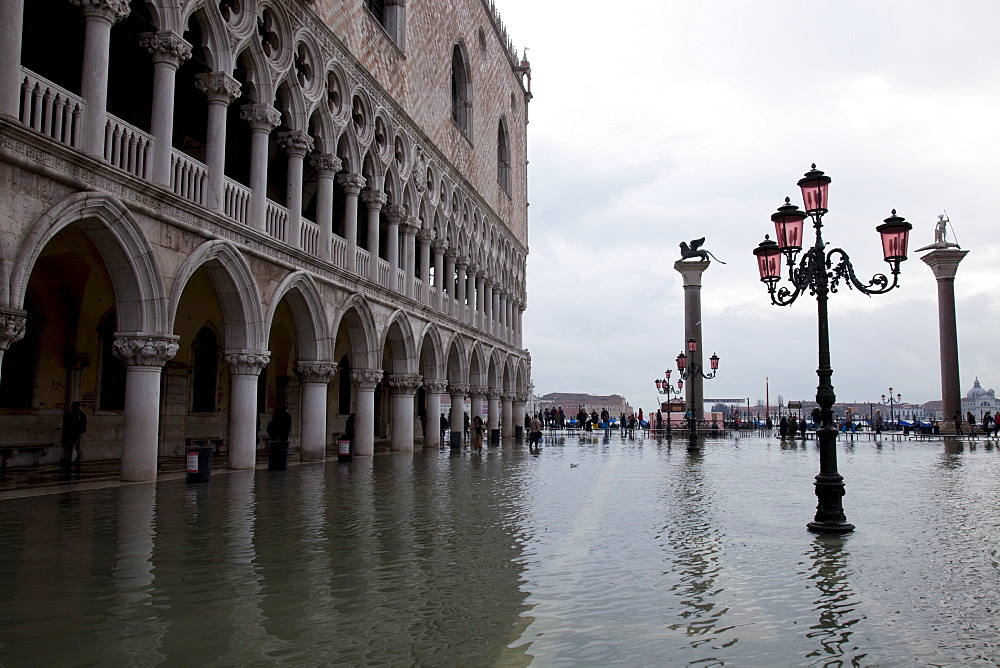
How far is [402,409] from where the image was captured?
77.8ft

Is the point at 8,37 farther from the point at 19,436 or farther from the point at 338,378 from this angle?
the point at 338,378

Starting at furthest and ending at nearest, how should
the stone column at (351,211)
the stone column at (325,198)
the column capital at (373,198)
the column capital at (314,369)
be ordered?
the column capital at (373,198)
the stone column at (351,211)
the stone column at (325,198)
the column capital at (314,369)

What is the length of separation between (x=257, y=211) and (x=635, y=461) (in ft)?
35.6

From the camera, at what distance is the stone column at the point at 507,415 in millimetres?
38344

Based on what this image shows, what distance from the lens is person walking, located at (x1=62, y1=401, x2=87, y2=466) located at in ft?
48.8

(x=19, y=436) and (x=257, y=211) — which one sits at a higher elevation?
(x=257, y=211)

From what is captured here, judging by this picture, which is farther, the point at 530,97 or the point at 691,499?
the point at 530,97

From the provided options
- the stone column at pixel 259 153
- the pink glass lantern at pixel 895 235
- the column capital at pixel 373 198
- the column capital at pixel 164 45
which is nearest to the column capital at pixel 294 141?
the stone column at pixel 259 153

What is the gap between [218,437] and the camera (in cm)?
2012

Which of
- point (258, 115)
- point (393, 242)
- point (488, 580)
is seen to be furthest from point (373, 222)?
point (488, 580)

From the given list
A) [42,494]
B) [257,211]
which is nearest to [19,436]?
[42,494]

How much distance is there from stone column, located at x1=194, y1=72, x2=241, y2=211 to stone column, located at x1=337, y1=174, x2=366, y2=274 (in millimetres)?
5445

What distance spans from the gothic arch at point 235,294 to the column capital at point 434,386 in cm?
1153

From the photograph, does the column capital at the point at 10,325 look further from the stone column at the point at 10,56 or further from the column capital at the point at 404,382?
the column capital at the point at 404,382
